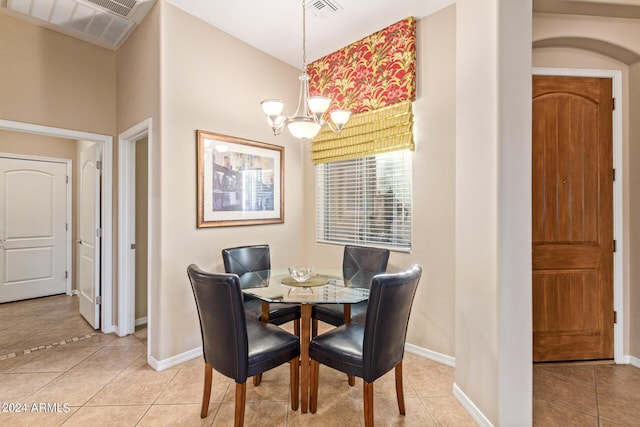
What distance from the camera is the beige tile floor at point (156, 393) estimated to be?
1911mm

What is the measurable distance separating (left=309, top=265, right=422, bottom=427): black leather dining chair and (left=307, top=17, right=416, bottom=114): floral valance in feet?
6.11

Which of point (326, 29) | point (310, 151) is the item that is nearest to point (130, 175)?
point (310, 151)

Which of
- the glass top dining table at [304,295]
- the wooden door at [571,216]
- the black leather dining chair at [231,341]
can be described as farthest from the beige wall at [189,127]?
the wooden door at [571,216]

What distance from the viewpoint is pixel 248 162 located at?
10.5 feet

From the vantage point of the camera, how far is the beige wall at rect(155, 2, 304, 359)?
257cm

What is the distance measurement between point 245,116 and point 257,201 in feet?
2.93

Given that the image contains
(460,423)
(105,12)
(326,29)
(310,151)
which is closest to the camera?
(460,423)

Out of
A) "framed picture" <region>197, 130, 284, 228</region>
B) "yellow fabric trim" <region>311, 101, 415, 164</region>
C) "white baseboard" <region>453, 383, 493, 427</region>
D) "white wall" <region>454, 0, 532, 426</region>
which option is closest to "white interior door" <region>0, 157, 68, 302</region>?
"framed picture" <region>197, 130, 284, 228</region>

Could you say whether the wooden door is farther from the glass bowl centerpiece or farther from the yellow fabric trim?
the glass bowl centerpiece

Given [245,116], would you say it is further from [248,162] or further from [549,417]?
[549,417]

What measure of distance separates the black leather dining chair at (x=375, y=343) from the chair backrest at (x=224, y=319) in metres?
0.47

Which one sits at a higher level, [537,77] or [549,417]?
[537,77]

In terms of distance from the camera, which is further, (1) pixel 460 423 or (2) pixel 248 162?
(2) pixel 248 162

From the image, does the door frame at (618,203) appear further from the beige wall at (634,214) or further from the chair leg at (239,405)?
the chair leg at (239,405)
